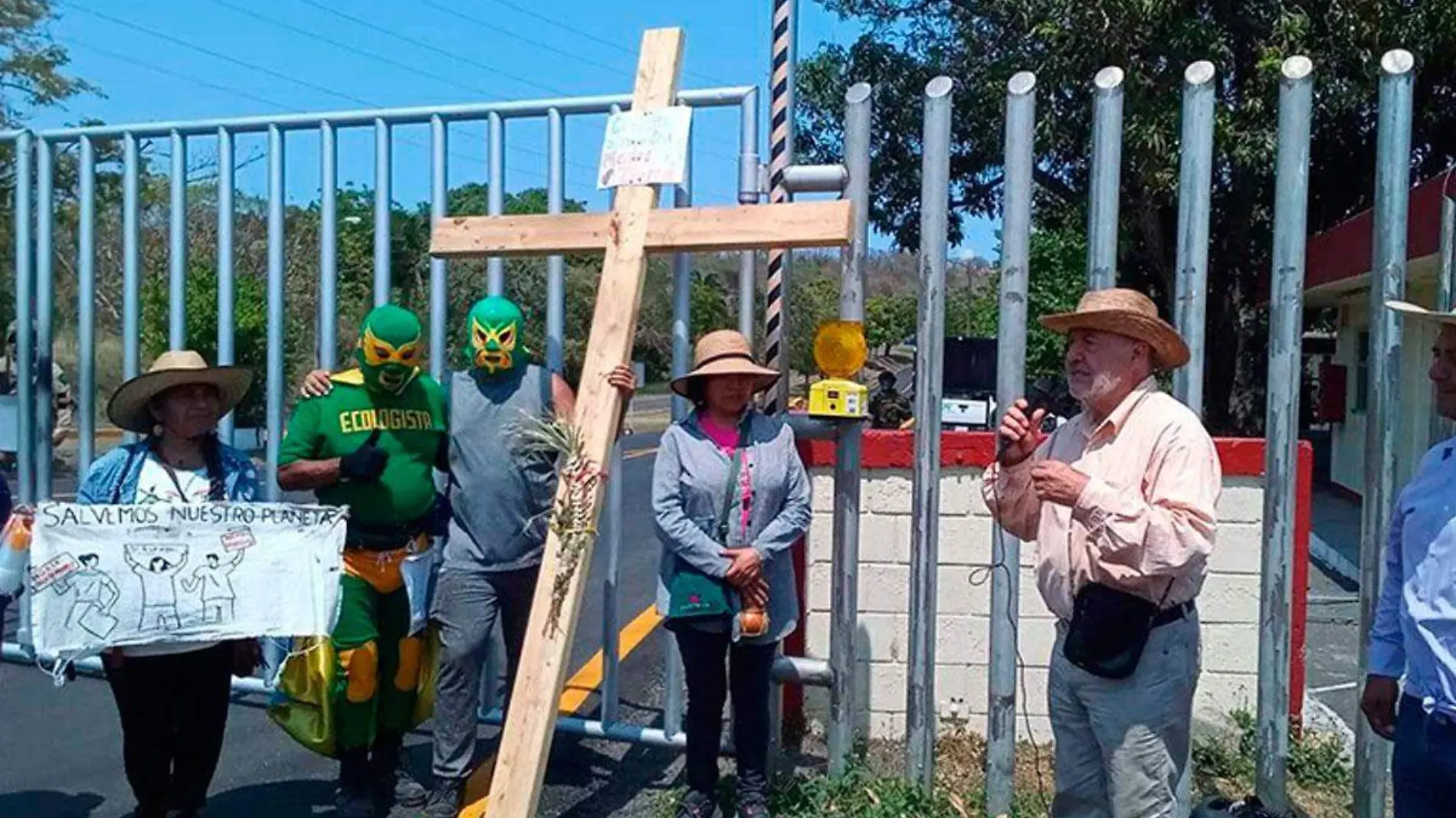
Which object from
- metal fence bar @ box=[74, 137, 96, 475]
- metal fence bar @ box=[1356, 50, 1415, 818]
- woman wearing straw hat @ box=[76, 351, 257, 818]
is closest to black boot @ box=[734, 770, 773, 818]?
woman wearing straw hat @ box=[76, 351, 257, 818]

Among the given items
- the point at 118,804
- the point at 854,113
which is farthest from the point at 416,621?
the point at 854,113

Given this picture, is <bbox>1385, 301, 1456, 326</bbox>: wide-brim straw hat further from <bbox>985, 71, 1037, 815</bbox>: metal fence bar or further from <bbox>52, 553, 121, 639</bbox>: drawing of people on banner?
<bbox>52, 553, 121, 639</bbox>: drawing of people on banner

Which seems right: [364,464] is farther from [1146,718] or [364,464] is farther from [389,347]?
[1146,718]

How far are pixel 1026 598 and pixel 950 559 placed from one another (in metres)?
0.36

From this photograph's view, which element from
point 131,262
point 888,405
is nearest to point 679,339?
point 131,262

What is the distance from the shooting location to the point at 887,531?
5.14 m

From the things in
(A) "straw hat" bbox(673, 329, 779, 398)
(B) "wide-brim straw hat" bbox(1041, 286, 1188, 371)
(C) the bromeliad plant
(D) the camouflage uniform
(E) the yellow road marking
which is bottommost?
(E) the yellow road marking

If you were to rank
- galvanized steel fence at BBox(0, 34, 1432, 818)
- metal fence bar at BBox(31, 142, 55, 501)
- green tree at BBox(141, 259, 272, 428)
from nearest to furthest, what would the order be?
galvanized steel fence at BBox(0, 34, 1432, 818) → metal fence bar at BBox(31, 142, 55, 501) → green tree at BBox(141, 259, 272, 428)

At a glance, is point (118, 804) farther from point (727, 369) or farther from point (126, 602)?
point (727, 369)

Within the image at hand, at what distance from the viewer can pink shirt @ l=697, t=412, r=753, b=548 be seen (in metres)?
4.31

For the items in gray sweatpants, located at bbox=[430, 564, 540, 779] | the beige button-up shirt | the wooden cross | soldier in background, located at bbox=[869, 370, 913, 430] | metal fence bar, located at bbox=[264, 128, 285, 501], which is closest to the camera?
the beige button-up shirt

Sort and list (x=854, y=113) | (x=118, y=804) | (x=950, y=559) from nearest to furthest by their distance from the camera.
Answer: (x=854, y=113)
(x=118, y=804)
(x=950, y=559)

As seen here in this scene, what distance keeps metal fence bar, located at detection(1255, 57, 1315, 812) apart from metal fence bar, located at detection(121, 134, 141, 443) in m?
4.57

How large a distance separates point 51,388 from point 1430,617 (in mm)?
5582
